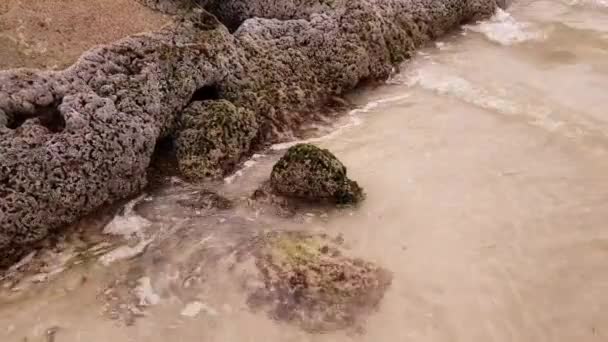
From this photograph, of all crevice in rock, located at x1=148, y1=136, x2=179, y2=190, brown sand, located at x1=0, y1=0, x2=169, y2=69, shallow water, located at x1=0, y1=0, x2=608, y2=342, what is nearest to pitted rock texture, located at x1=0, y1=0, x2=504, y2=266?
crevice in rock, located at x1=148, y1=136, x2=179, y2=190

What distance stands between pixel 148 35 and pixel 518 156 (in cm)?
463

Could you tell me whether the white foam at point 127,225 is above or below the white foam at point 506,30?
above

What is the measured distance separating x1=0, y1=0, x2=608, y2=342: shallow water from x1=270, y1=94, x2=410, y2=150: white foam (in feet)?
0.09

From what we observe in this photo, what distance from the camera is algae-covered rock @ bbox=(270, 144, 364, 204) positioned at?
6.84 meters

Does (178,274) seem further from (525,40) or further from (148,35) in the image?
(525,40)

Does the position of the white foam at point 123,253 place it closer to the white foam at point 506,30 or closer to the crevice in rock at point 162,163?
the crevice in rock at point 162,163

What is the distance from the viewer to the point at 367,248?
20.6 ft

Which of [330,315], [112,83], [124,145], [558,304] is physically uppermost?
[112,83]

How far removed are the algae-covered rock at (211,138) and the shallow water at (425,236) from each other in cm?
24

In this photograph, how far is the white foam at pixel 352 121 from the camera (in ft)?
26.2

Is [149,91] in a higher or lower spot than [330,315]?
higher

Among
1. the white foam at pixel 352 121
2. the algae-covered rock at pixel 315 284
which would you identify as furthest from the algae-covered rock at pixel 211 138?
the algae-covered rock at pixel 315 284

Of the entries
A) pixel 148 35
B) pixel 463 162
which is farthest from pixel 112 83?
pixel 463 162

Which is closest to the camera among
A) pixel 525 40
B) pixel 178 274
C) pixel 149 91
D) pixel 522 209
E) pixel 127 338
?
pixel 127 338
